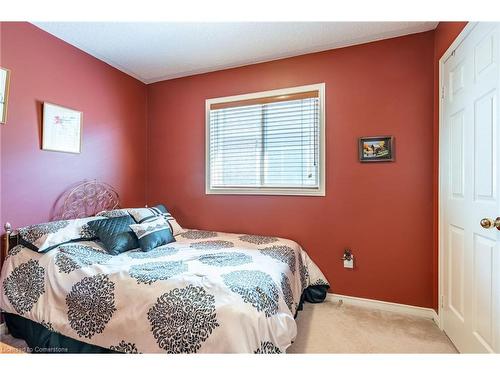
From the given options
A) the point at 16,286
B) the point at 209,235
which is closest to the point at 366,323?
the point at 209,235

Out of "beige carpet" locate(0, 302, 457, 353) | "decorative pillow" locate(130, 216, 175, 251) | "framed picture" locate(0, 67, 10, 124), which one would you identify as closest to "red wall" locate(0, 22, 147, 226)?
"framed picture" locate(0, 67, 10, 124)

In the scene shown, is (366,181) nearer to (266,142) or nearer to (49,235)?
(266,142)

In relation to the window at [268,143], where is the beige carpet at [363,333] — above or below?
below

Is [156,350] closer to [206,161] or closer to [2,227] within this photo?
[2,227]

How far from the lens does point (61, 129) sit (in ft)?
7.22

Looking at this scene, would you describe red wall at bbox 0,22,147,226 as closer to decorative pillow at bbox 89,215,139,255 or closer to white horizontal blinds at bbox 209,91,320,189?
decorative pillow at bbox 89,215,139,255

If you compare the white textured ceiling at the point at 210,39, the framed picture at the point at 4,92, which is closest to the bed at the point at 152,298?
the framed picture at the point at 4,92

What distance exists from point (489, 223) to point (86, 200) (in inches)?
125

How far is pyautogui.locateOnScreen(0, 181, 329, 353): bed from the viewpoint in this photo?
1.15m

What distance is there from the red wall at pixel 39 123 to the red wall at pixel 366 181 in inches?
48.0

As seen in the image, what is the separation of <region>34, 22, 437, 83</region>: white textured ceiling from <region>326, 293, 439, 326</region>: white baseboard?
245 centimetres

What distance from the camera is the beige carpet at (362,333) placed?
5.53 feet

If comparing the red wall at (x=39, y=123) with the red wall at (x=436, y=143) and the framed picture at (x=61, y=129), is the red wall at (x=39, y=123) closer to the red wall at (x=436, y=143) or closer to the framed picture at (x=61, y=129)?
the framed picture at (x=61, y=129)

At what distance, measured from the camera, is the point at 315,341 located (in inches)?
69.4
